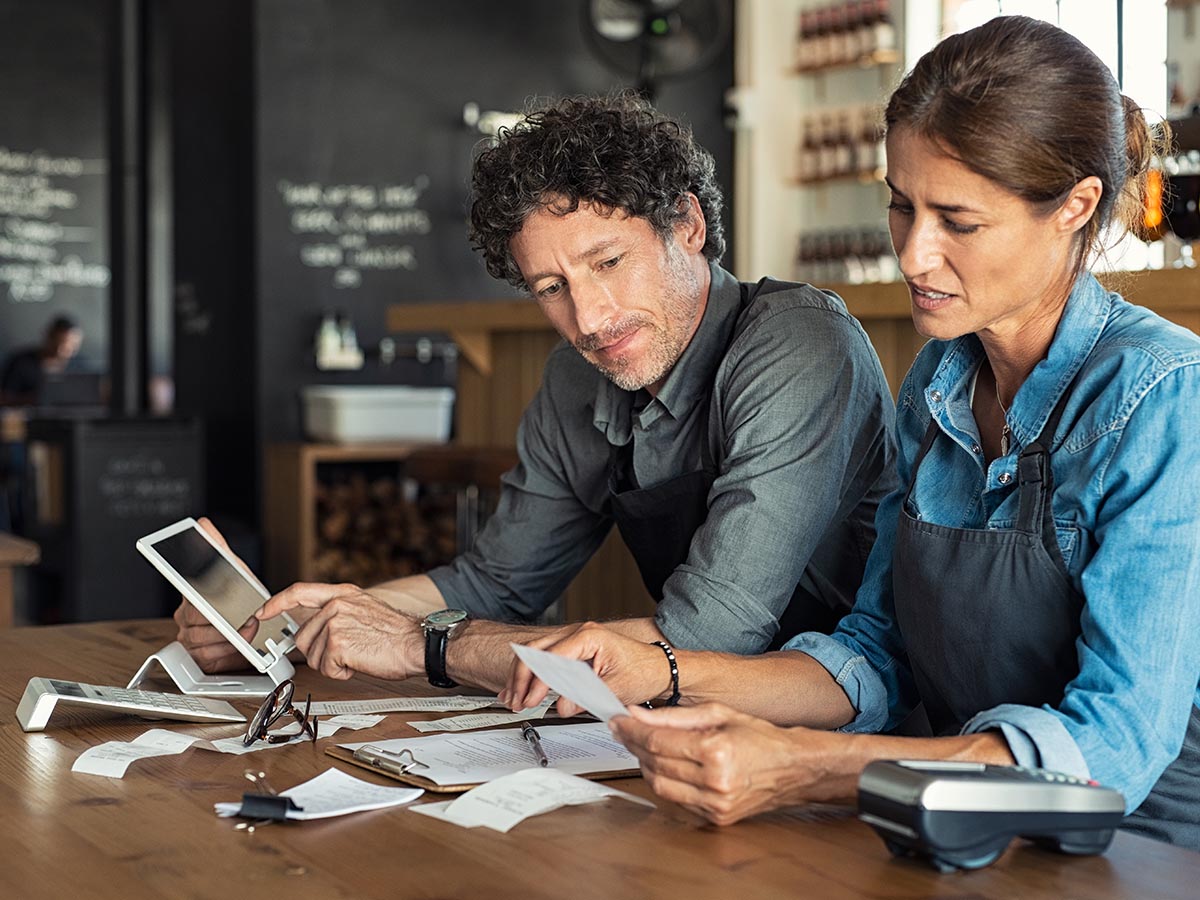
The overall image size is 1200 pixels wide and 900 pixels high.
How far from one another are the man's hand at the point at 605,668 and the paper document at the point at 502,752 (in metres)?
0.03

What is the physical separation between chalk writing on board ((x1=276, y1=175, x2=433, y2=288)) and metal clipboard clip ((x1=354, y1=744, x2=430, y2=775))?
500 centimetres

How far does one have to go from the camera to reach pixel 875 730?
1700 mm

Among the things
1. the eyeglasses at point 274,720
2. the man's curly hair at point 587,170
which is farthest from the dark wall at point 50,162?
the eyeglasses at point 274,720

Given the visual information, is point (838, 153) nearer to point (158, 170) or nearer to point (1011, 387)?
point (158, 170)

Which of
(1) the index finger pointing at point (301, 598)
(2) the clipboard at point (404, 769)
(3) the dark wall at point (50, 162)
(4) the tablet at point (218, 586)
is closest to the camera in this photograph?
(2) the clipboard at point (404, 769)

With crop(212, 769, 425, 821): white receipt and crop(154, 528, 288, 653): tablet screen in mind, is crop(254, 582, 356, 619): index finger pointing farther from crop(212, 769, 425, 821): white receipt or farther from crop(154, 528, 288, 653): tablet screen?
crop(212, 769, 425, 821): white receipt

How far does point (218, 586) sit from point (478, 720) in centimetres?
42

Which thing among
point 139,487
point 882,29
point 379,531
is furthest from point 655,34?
point 139,487

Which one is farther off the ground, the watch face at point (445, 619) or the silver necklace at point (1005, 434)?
the silver necklace at point (1005, 434)

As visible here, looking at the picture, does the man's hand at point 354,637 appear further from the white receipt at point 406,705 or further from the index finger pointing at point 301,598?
the white receipt at point 406,705

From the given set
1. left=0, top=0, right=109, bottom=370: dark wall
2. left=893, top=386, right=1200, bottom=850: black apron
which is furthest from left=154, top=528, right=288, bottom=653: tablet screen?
left=0, top=0, right=109, bottom=370: dark wall

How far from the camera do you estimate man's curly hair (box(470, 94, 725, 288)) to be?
1.96 m

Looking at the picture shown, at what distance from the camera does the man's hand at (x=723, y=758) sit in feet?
4.04

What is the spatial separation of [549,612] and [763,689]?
9.62 feet
